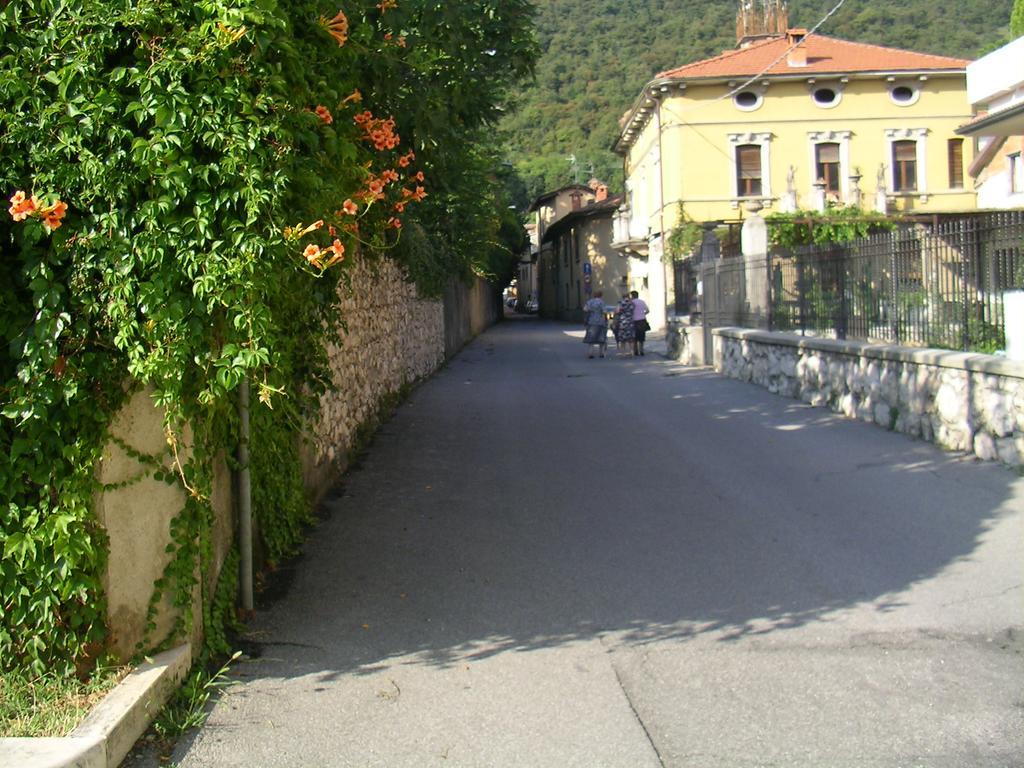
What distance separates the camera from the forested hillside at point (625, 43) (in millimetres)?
58344

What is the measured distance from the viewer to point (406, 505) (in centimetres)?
896

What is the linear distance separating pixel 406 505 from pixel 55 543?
463cm

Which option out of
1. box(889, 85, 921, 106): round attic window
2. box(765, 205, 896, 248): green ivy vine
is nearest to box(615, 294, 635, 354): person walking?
box(765, 205, 896, 248): green ivy vine

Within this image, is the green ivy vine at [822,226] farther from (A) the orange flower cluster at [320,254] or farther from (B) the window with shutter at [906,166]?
(A) the orange flower cluster at [320,254]

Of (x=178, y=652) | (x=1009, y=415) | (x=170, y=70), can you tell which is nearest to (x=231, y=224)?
(x=170, y=70)

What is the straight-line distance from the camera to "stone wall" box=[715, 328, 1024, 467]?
385 inches

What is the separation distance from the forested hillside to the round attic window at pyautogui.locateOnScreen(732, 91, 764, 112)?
16645 mm

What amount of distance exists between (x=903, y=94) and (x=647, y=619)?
130 ft

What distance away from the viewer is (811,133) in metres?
40.9

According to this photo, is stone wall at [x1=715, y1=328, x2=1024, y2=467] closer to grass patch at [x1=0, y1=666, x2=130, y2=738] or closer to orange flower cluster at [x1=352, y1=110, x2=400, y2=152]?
orange flower cluster at [x1=352, y1=110, x2=400, y2=152]

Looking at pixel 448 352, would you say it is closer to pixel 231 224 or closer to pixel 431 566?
pixel 431 566

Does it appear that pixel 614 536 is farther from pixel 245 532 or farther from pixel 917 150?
pixel 917 150

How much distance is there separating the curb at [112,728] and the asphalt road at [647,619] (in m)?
0.23

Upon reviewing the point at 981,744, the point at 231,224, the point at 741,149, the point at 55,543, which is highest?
the point at 741,149
